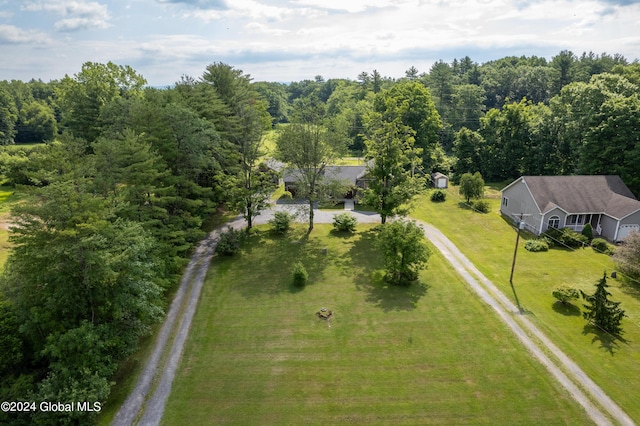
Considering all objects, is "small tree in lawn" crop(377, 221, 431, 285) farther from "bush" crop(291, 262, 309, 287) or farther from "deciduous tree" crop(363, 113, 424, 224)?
"deciduous tree" crop(363, 113, 424, 224)

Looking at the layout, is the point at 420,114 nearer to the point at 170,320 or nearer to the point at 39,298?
the point at 170,320

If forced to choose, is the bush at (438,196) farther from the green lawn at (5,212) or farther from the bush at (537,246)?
the green lawn at (5,212)

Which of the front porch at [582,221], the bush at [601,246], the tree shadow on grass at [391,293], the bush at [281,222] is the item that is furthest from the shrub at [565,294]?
the bush at [281,222]

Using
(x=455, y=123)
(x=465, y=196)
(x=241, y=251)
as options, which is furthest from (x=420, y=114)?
(x=241, y=251)

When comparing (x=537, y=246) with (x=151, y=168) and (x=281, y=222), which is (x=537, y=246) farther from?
(x=151, y=168)

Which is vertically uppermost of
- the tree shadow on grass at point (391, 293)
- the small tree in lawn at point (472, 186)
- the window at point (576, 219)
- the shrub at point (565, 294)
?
the small tree in lawn at point (472, 186)

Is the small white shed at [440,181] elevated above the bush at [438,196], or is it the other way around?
the small white shed at [440,181]

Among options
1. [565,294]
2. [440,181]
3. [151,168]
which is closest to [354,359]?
[565,294]
